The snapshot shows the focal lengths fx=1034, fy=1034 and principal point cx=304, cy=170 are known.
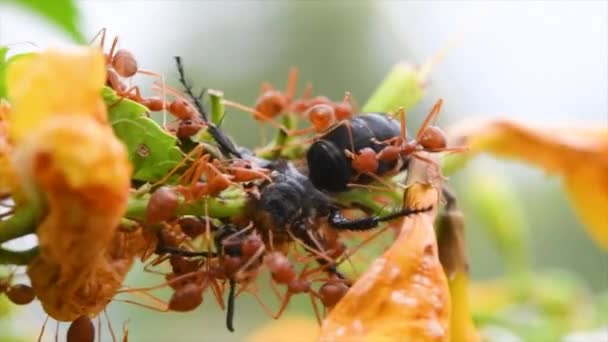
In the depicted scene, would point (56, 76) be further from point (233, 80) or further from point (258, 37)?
point (258, 37)

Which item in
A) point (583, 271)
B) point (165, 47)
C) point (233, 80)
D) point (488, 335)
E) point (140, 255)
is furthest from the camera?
point (233, 80)

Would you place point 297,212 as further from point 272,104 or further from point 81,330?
point 272,104

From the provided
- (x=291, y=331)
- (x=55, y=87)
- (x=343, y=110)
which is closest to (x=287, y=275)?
(x=343, y=110)

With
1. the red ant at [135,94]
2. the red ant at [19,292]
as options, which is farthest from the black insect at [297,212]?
the red ant at [19,292]

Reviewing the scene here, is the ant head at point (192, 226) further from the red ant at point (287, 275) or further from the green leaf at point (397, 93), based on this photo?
the green leaf at point (397, 93)

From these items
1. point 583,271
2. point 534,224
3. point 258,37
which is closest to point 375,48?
point 258,37

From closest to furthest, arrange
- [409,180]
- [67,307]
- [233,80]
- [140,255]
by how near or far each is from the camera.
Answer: [67,307]
[140,255]
[409,180]
[233,80]

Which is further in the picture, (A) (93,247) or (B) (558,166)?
(B) (558,166)
